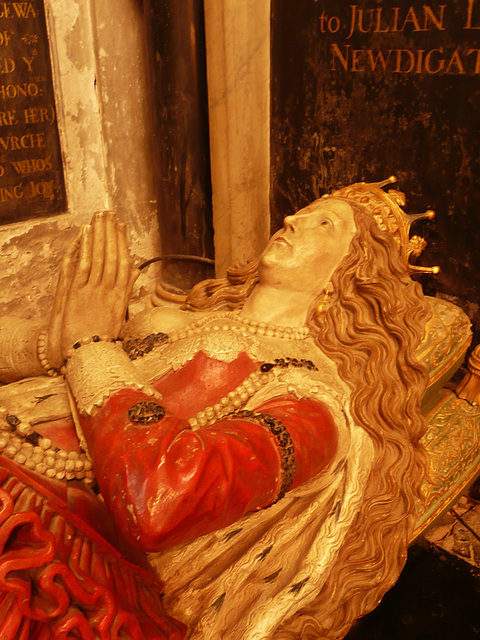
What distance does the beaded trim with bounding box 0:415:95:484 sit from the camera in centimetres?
183

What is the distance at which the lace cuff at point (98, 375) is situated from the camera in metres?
1.83

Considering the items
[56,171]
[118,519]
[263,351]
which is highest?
[56,171]

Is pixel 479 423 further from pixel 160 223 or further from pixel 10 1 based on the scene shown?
pixel 10 1

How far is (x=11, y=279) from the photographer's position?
400 centimetres

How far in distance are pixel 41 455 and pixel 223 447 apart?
1.88 feet

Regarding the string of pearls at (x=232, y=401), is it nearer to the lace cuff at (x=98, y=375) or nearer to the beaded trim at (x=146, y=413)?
the lace cuff at (x=98, y=375)

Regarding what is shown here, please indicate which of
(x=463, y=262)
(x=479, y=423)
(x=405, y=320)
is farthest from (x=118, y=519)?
(x=463, y=262)

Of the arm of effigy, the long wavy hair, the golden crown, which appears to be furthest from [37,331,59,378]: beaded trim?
the golden crown

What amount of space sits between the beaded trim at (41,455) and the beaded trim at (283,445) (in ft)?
1.73

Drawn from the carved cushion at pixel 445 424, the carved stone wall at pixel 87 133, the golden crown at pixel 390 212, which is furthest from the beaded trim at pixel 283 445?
the carved stone wall at pixel 87 133

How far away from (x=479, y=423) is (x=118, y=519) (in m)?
1.79

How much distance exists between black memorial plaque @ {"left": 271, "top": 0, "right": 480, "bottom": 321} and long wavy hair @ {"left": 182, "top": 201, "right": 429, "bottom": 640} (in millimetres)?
665

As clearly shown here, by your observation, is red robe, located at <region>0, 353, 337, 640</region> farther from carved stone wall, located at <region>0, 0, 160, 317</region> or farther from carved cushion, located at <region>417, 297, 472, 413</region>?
carved stone wall, located at <region>0, 0, 160, 317</region>

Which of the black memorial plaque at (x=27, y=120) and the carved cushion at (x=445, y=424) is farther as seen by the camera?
the black memorial plaque at (x=27, y=120)
